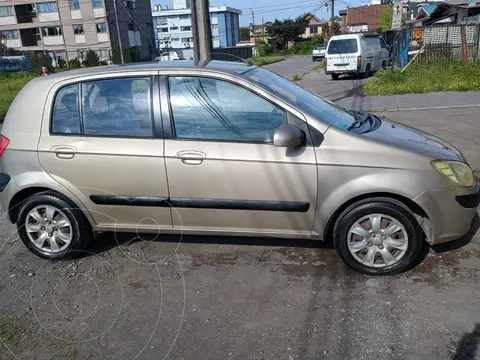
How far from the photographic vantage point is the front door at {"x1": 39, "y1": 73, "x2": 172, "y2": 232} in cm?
347

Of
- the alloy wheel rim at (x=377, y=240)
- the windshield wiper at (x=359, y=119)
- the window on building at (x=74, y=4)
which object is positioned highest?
the window on building at (x=74, y=4)

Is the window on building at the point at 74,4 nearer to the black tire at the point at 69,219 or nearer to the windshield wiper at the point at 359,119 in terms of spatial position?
the black tire at the point at 69,219

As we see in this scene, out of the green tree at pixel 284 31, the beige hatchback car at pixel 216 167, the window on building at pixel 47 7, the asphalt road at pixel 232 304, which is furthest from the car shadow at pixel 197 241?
the green tree at pixel 284 31

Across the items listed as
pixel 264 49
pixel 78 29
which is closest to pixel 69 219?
pixel 78 29

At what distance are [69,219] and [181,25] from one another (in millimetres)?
92152

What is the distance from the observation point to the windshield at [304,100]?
11.4ft

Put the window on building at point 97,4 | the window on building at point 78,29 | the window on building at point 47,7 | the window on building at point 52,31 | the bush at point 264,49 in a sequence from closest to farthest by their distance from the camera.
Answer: the window on building at point 97,4, the window on building at point 78,29, the window on building at point 47,7, the window on building at point 52,31, the bush at point 264,49

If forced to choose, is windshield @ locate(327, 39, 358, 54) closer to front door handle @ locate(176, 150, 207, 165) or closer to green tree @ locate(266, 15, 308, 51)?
front door handle @ locate(176, 150, 207, 165)

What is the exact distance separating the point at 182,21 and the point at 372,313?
9295 centimetres

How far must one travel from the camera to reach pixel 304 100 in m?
3.73

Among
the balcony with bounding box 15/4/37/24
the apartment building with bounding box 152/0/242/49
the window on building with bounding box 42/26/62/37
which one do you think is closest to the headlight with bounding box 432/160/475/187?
the window on building with bounding box 42/26/62/37

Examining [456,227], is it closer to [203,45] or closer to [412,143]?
[412,143]

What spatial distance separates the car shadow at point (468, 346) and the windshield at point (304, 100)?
173 centimetres

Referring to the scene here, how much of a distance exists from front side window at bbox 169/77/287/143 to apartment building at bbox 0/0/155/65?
166 feet
